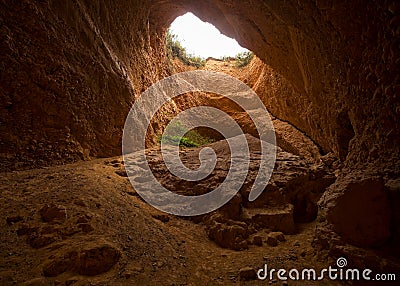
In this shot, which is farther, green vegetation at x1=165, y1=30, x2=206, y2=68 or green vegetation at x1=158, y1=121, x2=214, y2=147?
green vegetation at x1=165, y1=30, x2=206, y2=68

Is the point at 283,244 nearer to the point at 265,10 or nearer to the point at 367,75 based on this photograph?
the point at 367,75

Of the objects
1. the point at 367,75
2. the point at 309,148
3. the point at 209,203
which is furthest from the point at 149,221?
the point at 309,148

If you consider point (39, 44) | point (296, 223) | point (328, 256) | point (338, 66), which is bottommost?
point (328, 256)

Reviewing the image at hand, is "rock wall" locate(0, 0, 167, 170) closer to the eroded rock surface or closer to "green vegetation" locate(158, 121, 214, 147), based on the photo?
Result: the eroded rock surface

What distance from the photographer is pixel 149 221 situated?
3.30 meters

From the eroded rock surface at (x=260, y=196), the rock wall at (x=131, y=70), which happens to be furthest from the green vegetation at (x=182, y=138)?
the eroded rock surface at (x=260, y=196)

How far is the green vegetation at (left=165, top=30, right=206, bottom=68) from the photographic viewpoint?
11.8 m

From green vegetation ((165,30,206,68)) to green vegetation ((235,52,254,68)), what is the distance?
6.08 ft

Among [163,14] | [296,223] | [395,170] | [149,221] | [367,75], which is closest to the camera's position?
[395,170]

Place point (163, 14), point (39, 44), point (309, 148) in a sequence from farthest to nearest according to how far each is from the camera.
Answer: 1. point (163, 14)
2. point (309, 148)
3. point (39, 44)

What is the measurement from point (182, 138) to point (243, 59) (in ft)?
24.5

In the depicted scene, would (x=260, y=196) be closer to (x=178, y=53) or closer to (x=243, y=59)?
(x=178, y=53)

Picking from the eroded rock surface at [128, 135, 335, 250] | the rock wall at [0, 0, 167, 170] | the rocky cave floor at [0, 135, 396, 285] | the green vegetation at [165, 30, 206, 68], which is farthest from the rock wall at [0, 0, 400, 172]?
the green vegetation at [165, 30, 206, 68]

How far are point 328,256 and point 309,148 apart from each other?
16.5ft
